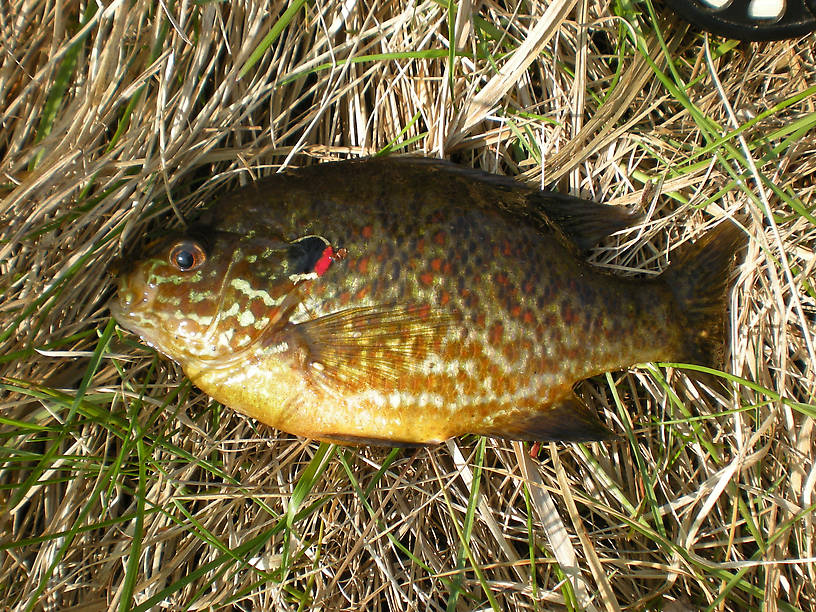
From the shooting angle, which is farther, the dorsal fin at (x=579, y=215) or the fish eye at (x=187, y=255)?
the dorsal fin at (x=579, y=215)

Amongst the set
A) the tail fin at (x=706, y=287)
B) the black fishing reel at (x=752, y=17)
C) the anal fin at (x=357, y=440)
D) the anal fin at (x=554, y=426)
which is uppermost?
the black fishing reel at (x=752, y=17)

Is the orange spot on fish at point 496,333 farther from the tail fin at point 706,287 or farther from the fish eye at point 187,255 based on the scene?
the fish eye at point 187,255

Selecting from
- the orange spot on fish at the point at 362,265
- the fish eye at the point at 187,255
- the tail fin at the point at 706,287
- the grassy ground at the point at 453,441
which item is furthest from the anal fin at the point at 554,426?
the fish eye at the point at 187,255

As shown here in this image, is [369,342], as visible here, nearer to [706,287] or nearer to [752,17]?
[706,287]

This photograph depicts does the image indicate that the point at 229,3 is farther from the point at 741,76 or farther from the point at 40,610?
the point at 40,610

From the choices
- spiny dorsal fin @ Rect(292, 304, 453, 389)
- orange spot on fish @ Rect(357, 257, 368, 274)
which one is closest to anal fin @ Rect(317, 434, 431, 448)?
spiny dorsal fin @ Rect(292, 304, 453, 389)

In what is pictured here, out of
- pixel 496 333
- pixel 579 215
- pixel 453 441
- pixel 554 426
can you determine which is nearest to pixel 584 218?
pixel 579 215
